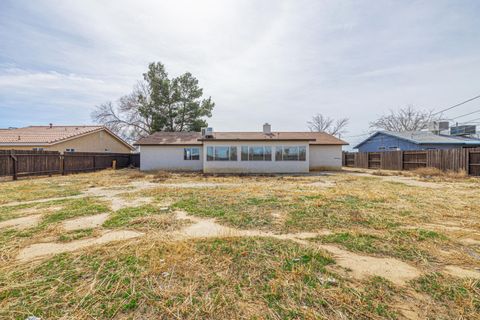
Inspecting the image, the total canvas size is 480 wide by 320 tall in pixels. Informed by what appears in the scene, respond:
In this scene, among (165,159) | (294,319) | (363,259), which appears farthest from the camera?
(165,159)

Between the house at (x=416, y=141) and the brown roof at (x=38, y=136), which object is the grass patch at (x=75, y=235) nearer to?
the brown roof at (x=38, y=136)

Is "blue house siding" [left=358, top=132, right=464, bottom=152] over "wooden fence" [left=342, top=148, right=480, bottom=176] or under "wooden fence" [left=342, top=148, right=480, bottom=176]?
over

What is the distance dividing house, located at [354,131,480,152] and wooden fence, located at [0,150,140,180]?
1051 inches

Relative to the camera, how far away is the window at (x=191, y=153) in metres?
17.7

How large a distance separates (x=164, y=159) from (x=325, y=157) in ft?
Result: 45.1

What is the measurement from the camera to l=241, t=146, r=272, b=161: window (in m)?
15.5

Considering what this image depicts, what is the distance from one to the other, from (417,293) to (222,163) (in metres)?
13.9

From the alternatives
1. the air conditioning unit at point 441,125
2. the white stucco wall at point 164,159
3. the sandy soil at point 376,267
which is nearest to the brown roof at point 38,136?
the white stucco wall at point 164,159

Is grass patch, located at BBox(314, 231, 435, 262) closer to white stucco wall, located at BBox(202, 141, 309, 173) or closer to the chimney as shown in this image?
white stucco wall, located at BBox(202, 141, 309, 173)

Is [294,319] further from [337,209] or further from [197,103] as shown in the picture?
[197,103]

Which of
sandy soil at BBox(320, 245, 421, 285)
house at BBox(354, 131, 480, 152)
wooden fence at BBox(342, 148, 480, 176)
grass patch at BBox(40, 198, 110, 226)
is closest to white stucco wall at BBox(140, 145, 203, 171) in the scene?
grass patch at BBox(40, 198, 110, 226)

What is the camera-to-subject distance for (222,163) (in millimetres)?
15602

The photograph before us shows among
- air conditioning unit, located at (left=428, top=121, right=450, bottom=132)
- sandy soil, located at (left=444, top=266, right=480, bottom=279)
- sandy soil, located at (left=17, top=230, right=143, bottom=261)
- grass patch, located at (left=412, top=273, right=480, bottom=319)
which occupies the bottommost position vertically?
sandy soil, located at (left=444, top=266, right=480, bottom=279)

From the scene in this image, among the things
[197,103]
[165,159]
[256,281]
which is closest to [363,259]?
[256,281]
